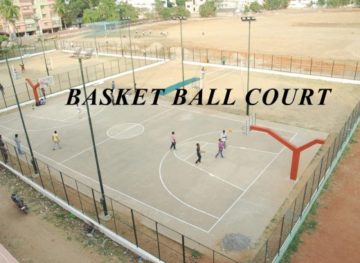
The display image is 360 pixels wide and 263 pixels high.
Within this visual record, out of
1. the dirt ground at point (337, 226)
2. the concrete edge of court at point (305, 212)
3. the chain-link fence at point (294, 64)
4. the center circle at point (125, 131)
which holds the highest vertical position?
the chain-link fence at point (294, 64)

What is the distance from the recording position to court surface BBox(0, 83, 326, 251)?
655 inches

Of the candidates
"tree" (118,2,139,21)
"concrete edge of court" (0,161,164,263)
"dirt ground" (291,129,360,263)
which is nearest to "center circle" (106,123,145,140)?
"concrete edge of court" (0,161,164,263)


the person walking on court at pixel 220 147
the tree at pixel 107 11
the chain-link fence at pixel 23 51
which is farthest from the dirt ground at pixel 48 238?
the tree at pixel 107 11

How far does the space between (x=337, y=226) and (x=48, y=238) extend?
13.7m

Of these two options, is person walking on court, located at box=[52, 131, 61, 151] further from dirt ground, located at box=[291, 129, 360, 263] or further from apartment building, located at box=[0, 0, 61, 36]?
apartment building, located at box=[0, 0, 61, 36]

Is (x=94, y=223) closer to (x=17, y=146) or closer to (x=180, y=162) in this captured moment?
(x=180, y=162)

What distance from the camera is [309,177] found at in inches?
747

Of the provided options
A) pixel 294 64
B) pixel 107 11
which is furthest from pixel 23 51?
pixel 294 64

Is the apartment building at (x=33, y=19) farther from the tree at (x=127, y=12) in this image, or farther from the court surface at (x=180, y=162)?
the court surface at (x=180, y=162)

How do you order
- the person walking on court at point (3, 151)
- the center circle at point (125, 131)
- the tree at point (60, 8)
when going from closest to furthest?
the person walking on court at point (3, 151)
the center circle at point (125, 131)
the tree at point (60, 8)

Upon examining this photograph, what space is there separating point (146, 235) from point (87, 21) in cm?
10067

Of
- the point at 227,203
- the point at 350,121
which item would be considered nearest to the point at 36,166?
the point at 227,203

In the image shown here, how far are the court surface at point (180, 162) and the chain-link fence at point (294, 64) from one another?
713 inches

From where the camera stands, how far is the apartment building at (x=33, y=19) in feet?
319
